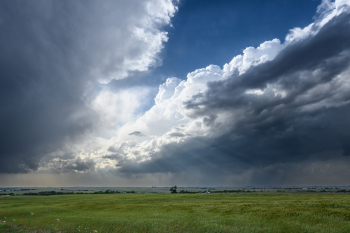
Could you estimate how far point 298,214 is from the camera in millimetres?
30328

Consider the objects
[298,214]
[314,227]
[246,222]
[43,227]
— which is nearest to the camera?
[314,227]

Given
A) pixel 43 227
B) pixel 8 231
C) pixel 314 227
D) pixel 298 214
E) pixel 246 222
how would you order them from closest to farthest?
1. pixel 8 231
2. pixel 314 227
3. pixel 43 227
4. pixel 246 222
5. pixel 298 214

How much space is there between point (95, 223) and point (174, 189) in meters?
154

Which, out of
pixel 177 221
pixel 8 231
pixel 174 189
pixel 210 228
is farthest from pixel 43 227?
pixel 174 189

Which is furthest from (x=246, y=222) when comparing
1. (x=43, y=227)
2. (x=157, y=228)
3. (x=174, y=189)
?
(x=174, y=189)

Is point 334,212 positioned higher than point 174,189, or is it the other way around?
point 334,212

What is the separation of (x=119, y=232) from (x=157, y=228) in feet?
14.6

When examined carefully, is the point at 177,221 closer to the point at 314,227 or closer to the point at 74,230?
the point at 74,230

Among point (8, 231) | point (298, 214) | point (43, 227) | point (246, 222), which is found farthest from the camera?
point (298, 214)

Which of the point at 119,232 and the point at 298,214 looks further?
the point at 298,214

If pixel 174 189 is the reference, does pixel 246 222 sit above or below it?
above

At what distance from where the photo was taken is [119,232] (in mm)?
23188

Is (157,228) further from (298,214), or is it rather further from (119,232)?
(298,214)

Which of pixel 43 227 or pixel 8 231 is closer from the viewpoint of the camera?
pixel 8 231
